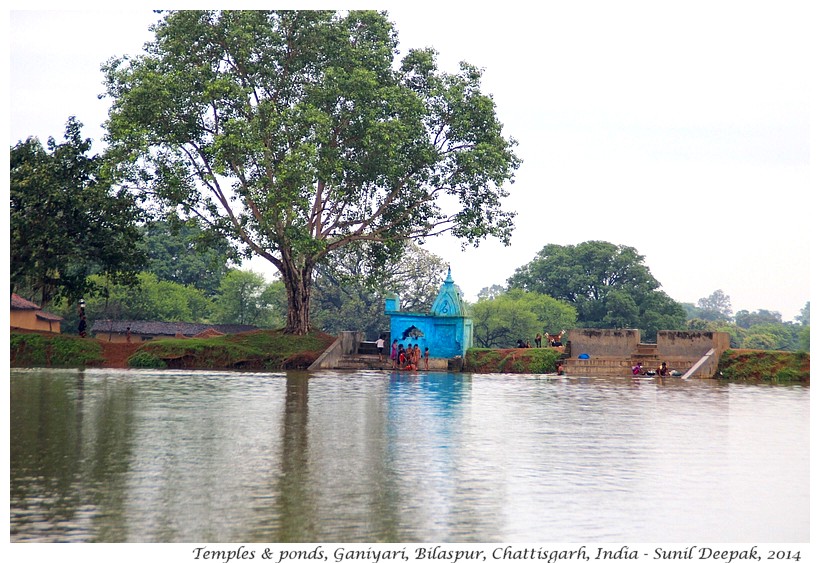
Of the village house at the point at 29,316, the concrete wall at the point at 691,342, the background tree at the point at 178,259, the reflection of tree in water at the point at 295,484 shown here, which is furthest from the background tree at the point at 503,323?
the reflection of tree in water at the point at 295,484

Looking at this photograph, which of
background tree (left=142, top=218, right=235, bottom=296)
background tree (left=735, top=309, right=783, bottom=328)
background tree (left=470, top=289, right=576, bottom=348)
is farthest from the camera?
background tree (left=735, top=309, right=783, bottom=328)

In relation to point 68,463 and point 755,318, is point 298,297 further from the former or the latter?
point 755,318

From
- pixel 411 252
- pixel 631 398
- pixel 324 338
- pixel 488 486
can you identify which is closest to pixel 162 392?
pixel 631 398

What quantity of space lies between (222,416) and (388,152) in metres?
21.5

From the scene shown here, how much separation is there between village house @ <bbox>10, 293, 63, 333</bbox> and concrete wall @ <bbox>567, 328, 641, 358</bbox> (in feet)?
99.4

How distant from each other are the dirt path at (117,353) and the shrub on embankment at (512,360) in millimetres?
13031

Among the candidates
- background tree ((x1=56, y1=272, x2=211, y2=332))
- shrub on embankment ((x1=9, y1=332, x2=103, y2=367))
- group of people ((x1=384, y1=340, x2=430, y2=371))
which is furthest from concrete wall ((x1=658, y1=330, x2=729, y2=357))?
background tree ((x1=56, y1=272, x2=211, y2=332))

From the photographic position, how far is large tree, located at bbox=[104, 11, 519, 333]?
129 feet

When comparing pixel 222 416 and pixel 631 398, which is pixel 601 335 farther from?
pixel 222 416

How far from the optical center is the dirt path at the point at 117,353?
3869 centimetres

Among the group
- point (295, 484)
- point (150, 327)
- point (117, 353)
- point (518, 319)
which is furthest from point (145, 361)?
point (518, 319)

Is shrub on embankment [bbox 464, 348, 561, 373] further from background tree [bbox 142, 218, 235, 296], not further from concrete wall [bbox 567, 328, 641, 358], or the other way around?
background tree [bbox 142, 218, 235, 296]

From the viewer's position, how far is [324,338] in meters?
42.9

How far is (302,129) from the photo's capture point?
130 feet
